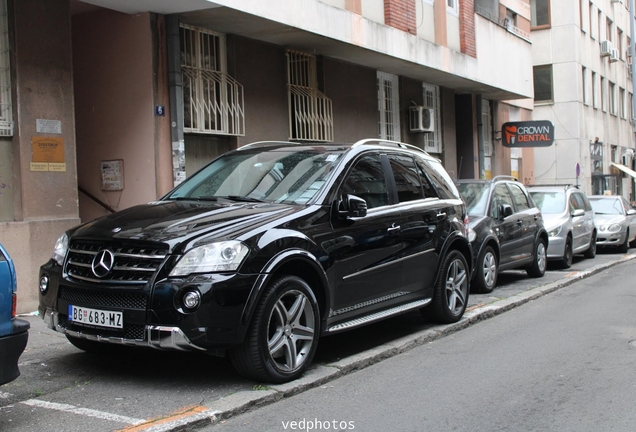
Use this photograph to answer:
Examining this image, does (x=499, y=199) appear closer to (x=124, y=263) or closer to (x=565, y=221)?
(x=565, y=221)

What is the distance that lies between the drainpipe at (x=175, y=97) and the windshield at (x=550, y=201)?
7.52 metres

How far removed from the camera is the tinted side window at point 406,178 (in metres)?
7.22

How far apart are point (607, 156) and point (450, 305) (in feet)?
113

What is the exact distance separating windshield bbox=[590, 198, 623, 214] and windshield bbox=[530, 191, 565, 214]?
15.3 feet

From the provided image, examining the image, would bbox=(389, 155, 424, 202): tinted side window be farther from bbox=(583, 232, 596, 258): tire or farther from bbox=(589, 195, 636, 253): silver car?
bbox=(589, 195, 636, 253): silver car

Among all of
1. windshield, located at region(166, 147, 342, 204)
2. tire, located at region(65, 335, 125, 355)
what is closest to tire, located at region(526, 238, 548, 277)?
windshield, located at region(166, 147, 342, 204)

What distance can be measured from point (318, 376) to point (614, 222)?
47.4 feet

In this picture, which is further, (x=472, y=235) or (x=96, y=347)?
(x=472, y=235)

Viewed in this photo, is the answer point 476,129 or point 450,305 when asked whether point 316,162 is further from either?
point 476,129

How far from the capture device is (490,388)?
222 inches

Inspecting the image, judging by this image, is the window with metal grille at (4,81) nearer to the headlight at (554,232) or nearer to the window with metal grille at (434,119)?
the headlight at (554,232)

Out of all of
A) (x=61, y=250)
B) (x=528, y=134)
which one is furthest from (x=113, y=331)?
(x=528, y=134)

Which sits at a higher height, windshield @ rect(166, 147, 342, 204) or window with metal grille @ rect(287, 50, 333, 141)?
window with metal grille @ rect(287, 50, 333, 141)

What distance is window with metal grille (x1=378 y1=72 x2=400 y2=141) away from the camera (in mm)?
16938
